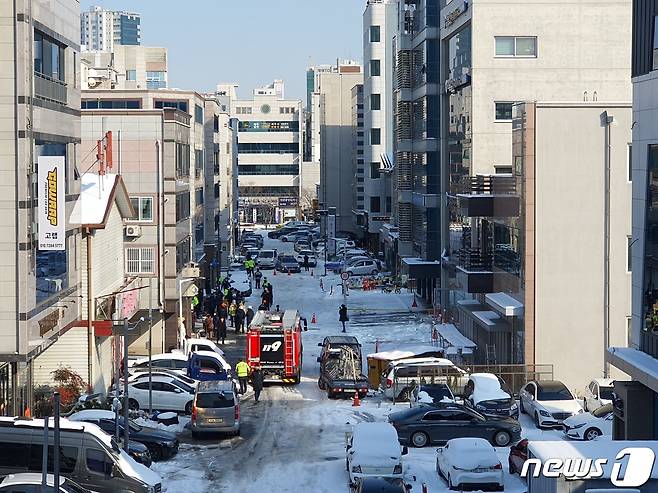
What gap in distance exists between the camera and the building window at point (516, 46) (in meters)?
49.5

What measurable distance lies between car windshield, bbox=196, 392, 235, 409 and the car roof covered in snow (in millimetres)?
13735

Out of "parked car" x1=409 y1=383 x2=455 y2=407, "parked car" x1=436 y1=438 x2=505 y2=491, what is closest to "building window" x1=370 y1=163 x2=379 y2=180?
"parked car" x1=409 y1=383 x2=455 y2=407

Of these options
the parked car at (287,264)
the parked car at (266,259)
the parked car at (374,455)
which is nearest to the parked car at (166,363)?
the parked car at (374,455)

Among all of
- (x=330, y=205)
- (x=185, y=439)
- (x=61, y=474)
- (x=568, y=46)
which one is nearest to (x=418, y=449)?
(x=185, y=439)

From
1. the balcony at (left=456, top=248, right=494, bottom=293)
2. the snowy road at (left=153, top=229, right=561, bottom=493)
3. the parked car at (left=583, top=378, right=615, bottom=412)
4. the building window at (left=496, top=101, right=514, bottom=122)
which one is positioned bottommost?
the snowy road at (left=153, top=229, right=561, bottom=493)

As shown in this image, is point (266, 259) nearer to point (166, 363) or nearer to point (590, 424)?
point (166, 363)

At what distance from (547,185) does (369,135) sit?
7049cm

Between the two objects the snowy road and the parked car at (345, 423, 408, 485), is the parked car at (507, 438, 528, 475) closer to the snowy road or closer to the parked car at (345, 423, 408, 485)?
the snowy road

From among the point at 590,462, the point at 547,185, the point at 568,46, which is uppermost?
the point at 568,46

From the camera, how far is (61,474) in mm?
24984

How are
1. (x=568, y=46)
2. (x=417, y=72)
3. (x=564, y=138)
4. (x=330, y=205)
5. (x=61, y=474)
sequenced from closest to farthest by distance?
(x=61, y=474) → (x=564, y=138) → (x=568, y=46) → (x=417, y=72) → (x=330, y=205)

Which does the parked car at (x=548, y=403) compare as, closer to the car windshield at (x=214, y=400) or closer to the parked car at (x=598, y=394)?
the parked car at (x=598, y=394)

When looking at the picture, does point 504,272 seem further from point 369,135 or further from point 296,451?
point 369,135

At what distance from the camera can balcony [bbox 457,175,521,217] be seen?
4156cm
